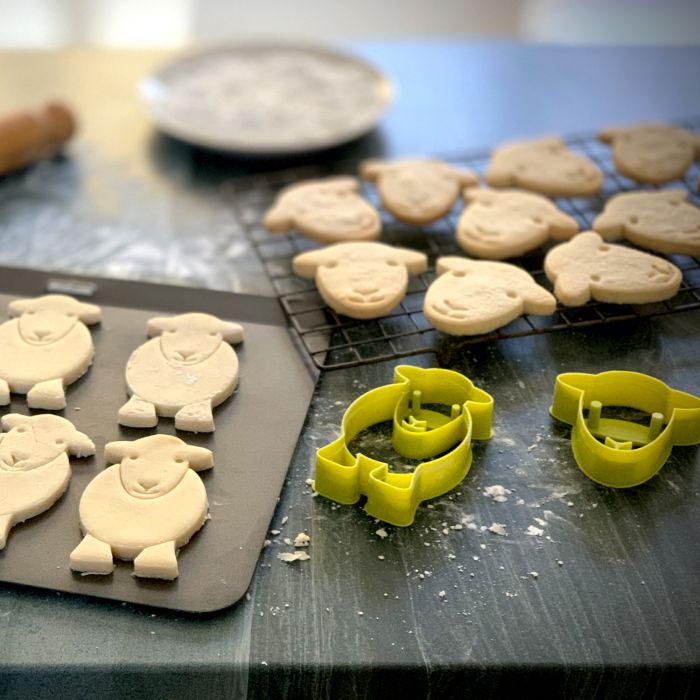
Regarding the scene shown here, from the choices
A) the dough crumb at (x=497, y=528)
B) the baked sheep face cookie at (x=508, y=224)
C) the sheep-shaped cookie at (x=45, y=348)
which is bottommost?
the dough crumb at (x=497, y=528)

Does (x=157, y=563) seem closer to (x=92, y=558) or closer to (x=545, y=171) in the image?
(x=92, y=558)

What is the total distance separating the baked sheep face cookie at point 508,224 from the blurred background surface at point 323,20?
240 centimetres

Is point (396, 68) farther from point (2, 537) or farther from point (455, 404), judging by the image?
point (2, 537)

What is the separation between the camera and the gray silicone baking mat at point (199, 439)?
3.26 ft

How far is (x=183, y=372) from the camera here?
4.05 feet

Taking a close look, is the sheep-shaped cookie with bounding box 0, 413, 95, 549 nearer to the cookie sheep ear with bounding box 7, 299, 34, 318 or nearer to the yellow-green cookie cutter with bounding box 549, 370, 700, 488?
the cookie sheep ear with bounding box 7, 299, 34, 318

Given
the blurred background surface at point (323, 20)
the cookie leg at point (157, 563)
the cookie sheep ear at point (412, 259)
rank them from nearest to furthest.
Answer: the cookie leg at point (157, 563) < the cookie sheep ear at point (412, 259) < the blurred background surface at point (323, 20)

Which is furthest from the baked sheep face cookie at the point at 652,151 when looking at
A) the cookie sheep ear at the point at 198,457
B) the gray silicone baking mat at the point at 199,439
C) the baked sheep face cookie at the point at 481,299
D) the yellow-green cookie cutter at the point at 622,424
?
the cookie sheep ear at the point at 198,457

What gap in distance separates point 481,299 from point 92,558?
59 cm

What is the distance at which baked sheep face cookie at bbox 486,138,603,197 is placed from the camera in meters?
1.60

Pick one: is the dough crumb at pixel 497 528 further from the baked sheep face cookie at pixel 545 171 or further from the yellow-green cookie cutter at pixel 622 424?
the baked sheep face cookie at pixel 545 171

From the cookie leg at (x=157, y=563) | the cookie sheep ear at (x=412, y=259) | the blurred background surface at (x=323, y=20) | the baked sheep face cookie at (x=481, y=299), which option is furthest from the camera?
the blurred background surface at (x=323, y=20)

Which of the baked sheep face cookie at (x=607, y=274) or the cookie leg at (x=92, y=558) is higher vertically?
the baked sheep face cookie at (x=607, y=274)

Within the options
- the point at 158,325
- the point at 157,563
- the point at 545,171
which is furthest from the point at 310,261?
the point at 157,563
